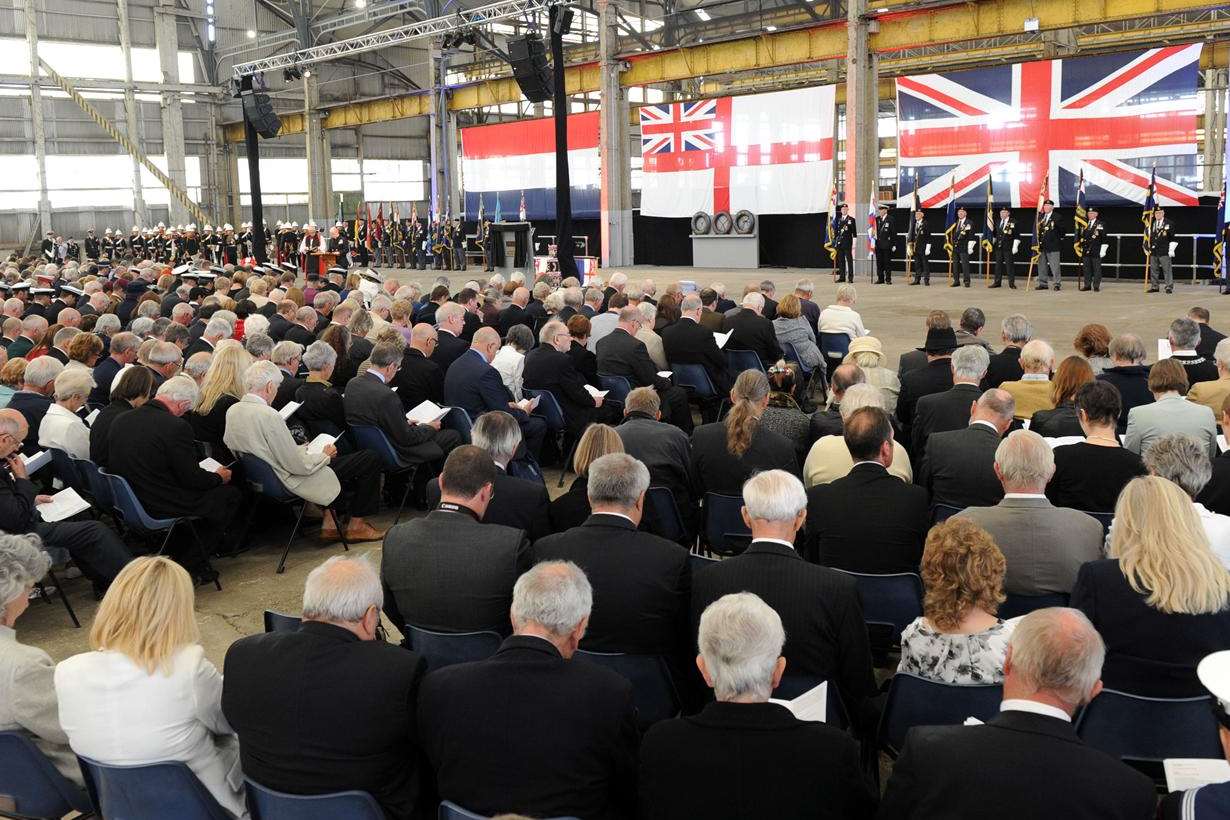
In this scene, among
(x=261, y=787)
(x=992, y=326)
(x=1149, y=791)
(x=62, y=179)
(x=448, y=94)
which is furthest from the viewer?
(x=62, y=179)

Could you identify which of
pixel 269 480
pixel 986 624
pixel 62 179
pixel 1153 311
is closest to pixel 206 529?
pixel 269 480

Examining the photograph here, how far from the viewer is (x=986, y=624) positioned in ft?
9.01

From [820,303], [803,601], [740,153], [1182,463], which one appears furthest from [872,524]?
[740,153]

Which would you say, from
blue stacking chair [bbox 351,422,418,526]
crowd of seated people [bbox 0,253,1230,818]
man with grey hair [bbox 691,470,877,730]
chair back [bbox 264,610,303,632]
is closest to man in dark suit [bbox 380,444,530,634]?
crowd of seated people [bbox 0,253,1230,818]

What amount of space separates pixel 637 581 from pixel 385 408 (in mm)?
3210

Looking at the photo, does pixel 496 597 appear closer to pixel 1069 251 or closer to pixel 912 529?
pixel 912 529

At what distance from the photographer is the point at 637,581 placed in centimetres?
314

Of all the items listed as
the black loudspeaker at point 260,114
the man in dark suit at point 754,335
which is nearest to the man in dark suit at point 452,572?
the man in dark suit at point 754,335

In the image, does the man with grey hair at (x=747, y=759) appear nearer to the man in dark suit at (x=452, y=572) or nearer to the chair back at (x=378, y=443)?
the man in dark suit at (x=452, y=572)

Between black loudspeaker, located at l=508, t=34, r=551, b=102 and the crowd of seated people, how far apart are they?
38.9 feet

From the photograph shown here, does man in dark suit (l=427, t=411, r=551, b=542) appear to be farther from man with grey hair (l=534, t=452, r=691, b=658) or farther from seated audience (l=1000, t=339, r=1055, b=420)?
seated audience (l=1000, t=339, r=1055, b=420)

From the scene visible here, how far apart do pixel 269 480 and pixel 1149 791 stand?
15.3ft

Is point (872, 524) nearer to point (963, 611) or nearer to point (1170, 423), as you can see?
point (963, 611)

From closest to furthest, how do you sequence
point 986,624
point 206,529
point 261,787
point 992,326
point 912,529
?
point 261,787
point 986,624
point 912,529
point 206,529
point 992,326
